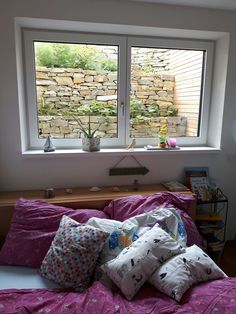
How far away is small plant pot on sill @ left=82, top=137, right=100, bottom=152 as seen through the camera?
2202mm

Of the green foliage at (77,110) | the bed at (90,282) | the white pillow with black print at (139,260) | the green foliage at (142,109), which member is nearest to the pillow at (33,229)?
the bed at (90,282)

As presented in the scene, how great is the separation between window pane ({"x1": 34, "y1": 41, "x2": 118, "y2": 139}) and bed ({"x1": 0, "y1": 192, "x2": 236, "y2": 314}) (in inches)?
30.2

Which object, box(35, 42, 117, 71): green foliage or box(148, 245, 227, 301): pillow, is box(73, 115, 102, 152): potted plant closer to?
box(35, 42, 117, 71): green foliage

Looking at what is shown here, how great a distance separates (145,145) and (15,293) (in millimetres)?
1616

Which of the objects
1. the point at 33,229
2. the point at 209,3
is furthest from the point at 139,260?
the point at 209,3

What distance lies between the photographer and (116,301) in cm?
129

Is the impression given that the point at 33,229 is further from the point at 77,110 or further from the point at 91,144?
the point at 77,110

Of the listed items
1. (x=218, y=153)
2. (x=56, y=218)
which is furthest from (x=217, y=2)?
(x=56, y=218)

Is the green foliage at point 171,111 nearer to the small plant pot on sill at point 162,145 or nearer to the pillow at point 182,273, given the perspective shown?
the small plant pot on sill at point 162,145

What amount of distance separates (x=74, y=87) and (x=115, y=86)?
0.37 meters

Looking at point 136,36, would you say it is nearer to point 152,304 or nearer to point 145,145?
point 145,145

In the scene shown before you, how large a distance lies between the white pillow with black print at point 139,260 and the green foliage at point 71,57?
1514 mm

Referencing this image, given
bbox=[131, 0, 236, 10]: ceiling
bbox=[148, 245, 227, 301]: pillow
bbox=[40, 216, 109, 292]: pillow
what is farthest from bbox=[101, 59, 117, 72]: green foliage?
bbox=[148, 245, 227, 301]: pillow

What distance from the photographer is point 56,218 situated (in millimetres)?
1740
